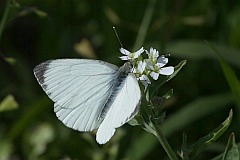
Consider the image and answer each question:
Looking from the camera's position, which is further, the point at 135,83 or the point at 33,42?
the point at 33,42

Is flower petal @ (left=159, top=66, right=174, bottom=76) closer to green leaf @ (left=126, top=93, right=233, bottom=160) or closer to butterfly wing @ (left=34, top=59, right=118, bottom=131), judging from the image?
butterfly wing @ (left=34, top=59, right=118, bottom=131)

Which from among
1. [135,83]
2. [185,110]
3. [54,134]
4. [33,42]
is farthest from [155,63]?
[33,42]

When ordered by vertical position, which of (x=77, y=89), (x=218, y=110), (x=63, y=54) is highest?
(x=77, y=89)

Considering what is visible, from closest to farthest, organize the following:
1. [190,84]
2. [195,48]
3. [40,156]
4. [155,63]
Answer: [155,63] → [40,156] → [195,48] → [190,84]

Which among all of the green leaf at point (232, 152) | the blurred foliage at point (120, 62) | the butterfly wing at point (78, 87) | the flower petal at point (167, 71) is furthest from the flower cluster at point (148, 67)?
the blurred foliage at point (120, 62)

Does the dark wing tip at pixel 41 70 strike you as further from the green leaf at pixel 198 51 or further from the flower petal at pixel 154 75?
the green leaf at pixel 198 51

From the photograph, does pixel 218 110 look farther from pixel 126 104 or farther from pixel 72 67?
pixel 126 104

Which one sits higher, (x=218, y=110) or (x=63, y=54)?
(x=63, y=54)
